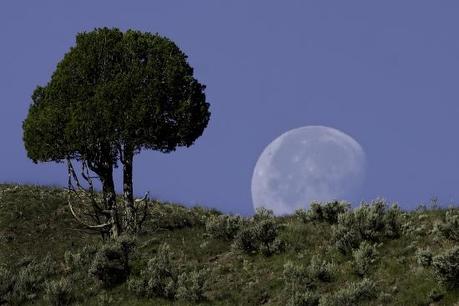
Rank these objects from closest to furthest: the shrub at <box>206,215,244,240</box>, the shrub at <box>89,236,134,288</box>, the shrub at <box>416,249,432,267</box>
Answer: the shrub at <box>416,249,432,267</box>, the shrub at <box>89,236,134,288</box>, the shrub at <box>206,215,244,240</box>

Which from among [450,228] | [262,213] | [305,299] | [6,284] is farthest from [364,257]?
[6,284]

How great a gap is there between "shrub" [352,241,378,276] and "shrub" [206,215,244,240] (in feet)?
21.6

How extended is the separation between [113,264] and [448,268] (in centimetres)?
1113

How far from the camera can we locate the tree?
28016 millimetres

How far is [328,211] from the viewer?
24688 mm

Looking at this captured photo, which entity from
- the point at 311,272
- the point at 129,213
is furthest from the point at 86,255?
the point at 311,272

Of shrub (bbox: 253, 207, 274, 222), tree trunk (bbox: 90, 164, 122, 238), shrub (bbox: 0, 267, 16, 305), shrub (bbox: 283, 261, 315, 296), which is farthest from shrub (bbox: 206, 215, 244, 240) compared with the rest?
shrub (bbox: 0, 267, 16, 305)

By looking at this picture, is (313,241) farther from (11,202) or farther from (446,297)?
(11,202)

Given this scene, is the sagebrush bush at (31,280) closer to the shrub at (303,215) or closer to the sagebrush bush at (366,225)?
the shrub at (303,215)

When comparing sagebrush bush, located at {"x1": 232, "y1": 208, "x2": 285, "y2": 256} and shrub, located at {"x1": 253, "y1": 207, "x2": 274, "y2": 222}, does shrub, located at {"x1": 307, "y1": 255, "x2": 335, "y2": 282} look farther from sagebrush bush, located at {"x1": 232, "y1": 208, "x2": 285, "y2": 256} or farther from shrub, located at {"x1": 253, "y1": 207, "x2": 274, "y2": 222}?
shrub, located at {"x1": 253, "y1": 207, "x2": 274, "y2": 222}

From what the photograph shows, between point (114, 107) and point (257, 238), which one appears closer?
point (257, 238)

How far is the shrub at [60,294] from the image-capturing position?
2058 cm

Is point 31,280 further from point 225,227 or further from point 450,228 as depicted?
point 450,228

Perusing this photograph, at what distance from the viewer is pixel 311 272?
1852 centimetres
